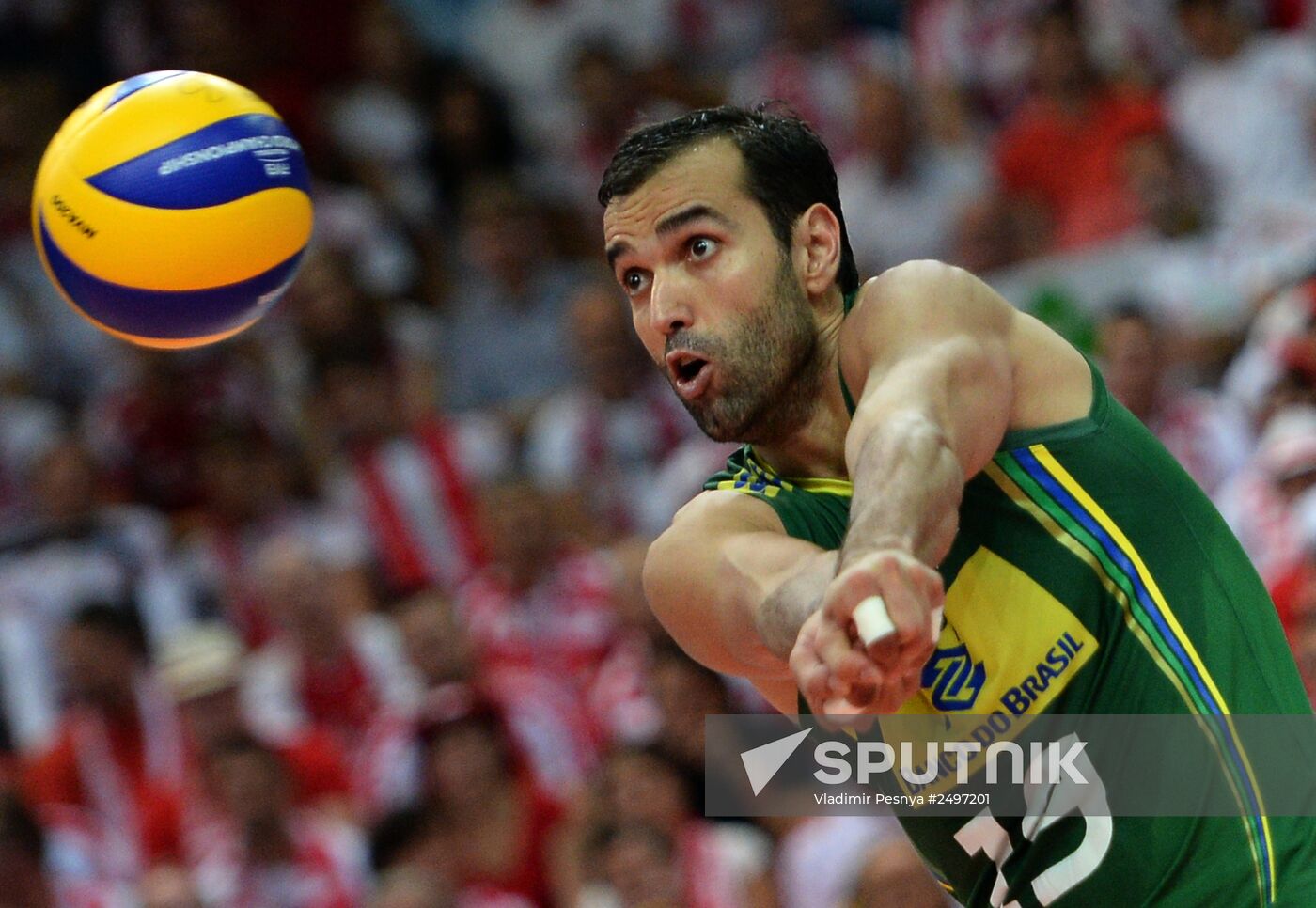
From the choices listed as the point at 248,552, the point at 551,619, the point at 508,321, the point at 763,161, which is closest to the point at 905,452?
the point at 763,161

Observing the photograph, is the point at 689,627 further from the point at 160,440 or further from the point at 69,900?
the point at 160,440

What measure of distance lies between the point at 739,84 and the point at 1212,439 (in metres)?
4.33

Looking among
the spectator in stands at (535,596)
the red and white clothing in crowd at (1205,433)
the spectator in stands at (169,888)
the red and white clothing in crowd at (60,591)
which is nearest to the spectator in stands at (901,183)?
the red and white clothing in crowd at (1205,433)

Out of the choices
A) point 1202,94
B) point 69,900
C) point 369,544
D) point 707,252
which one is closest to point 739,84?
point 1202,94

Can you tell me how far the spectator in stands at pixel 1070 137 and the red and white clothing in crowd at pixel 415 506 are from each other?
10.6 ft

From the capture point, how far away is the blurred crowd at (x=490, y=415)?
7.23 meters

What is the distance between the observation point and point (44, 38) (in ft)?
37.3

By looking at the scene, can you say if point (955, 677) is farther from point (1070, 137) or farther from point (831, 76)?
point (831, 76)

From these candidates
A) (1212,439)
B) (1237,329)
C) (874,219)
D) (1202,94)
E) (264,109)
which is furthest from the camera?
(874,219)

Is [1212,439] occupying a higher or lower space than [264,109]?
lower

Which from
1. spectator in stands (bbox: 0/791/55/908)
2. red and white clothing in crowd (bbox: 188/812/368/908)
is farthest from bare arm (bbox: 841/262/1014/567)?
spectator in stands (bbox: 0/791/55/908)

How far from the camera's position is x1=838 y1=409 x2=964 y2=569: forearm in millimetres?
2740

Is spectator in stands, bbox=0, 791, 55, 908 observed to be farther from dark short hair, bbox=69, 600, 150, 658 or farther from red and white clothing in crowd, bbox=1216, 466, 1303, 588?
red and white clothing in crowd, bbox=1216, 466, 1303, 588

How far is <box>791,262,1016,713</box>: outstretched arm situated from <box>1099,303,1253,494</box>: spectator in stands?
4390 millimetres
